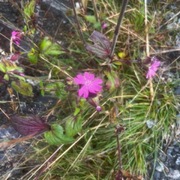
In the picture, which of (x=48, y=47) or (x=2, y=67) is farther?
(x=48, y=47)

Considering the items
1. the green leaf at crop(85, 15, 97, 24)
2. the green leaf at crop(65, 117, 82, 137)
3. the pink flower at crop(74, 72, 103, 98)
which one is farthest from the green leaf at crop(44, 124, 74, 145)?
the green leaf at crop(85, 15, 97, 24)

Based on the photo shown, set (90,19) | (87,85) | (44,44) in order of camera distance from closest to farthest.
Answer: (87,85) → (44,44) → (90,19)

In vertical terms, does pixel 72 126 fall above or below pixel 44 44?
below

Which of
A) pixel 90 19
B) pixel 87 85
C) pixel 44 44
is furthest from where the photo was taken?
pixel 90 19

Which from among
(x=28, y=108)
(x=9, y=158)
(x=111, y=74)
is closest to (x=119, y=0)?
(x=111, y=74)

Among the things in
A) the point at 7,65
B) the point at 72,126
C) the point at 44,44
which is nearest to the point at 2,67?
the point at 7,65

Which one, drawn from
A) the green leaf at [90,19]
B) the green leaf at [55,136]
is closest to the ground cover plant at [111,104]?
the green leaf at [90,19]

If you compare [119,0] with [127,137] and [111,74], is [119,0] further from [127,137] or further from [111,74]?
[127,137]

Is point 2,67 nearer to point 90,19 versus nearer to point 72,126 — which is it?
point 72,126
